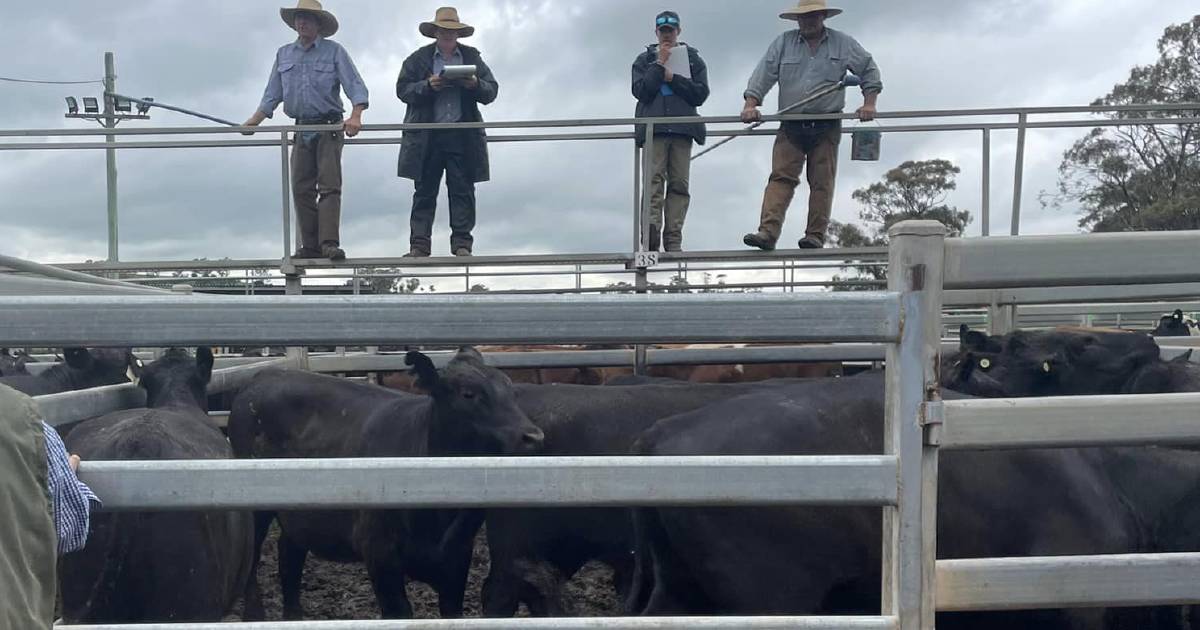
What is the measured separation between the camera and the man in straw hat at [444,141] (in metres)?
8.06

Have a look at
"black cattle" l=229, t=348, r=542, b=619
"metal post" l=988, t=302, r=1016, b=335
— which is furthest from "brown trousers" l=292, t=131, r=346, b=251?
"metal post" l=988, t=302, r=1016, b=335

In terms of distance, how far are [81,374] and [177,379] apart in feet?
9.71

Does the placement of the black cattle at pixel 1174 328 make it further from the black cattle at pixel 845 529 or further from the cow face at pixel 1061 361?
the black cattle at pixel 845 529

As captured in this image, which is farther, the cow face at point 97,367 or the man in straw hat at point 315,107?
the man in straw hat at point 315,107

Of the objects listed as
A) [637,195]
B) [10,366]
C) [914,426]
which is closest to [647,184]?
[637,195]

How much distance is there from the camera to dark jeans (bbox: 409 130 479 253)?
807 centimetres

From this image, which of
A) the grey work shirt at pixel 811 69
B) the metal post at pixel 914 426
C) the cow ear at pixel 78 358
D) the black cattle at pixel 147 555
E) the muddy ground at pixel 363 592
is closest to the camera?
the metal post at pixel 914 426

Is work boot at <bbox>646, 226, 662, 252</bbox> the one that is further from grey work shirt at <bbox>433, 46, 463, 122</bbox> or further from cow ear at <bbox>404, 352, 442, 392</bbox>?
cow ear at <bbox>404, 352, 442, 392</bbox>

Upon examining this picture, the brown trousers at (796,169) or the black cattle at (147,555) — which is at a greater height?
the brown trousers at (796,169)

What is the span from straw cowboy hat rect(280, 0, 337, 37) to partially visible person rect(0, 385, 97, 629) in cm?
678

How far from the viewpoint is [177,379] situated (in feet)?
18.5

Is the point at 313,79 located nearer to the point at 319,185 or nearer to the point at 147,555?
the point at 319,185

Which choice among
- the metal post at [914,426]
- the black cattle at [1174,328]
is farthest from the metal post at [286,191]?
the black cattle at [1174,328]

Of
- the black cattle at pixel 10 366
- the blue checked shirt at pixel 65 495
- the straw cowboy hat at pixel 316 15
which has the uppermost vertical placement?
the straw cowboy hat at pixel 316 15
